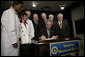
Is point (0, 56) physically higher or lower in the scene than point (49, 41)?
lower

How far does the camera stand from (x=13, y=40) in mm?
1365

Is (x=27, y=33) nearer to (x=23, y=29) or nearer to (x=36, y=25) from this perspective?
(x=23, y=29)

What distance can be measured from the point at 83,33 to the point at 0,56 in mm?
1399

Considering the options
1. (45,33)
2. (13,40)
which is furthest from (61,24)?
(13,40)

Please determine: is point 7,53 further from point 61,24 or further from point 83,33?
point 83,33

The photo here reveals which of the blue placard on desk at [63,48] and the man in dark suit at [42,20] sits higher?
the man in dark suit at [42,20]

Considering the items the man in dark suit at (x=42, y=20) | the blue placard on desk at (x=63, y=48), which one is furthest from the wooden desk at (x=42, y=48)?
the man in dark suit at (x=42, y=20)

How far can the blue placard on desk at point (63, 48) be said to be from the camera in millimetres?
1719

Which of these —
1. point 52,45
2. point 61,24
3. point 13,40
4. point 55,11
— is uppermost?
point 55,11

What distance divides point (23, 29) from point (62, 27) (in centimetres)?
66

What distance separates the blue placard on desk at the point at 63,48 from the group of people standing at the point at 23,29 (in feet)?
0.43

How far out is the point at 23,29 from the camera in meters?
1.63

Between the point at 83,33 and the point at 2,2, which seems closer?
the point at 2,2

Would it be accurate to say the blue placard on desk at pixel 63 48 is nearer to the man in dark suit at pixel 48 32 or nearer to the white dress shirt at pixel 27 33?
the man in dark suit at pixel 48 32
